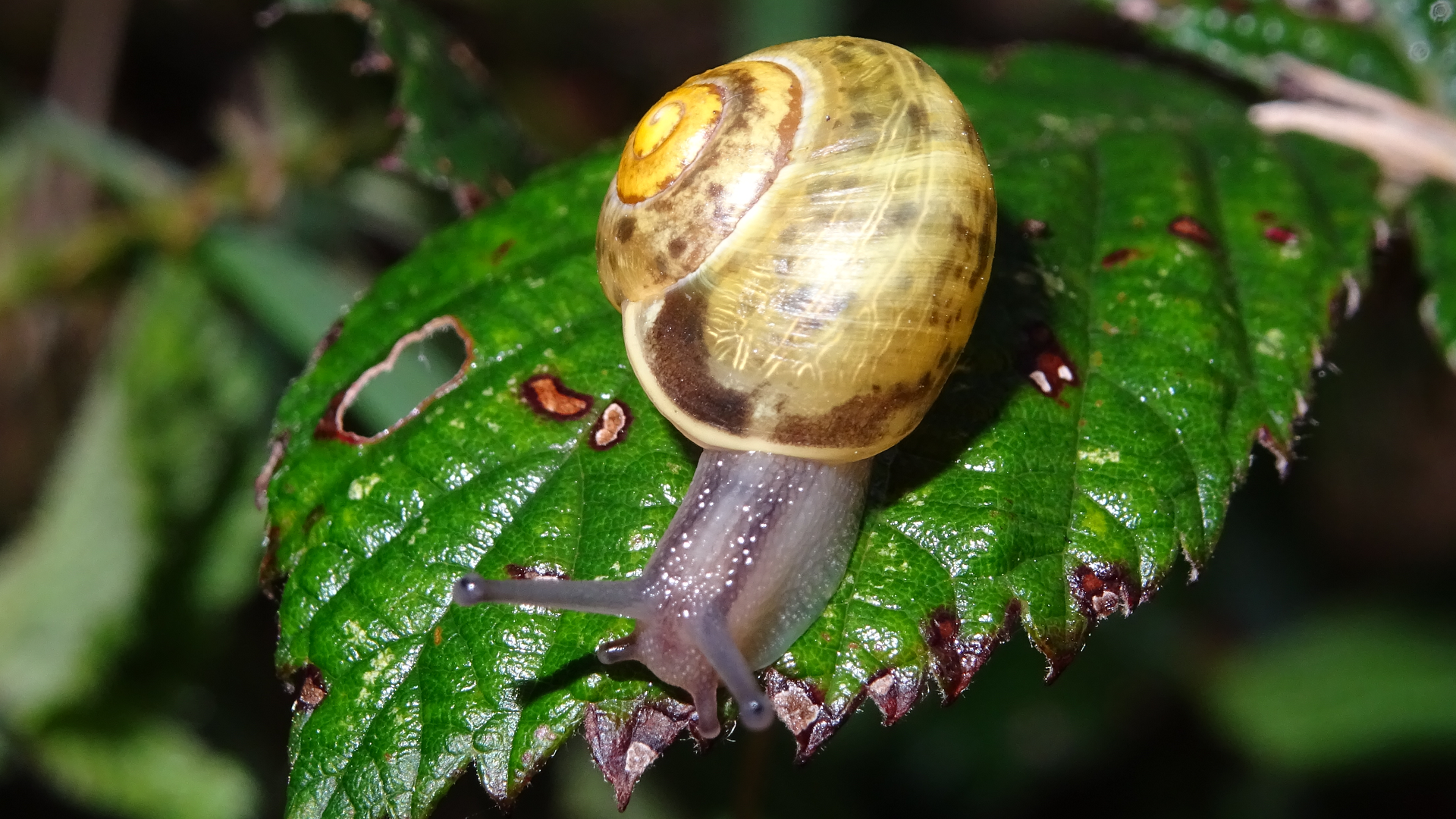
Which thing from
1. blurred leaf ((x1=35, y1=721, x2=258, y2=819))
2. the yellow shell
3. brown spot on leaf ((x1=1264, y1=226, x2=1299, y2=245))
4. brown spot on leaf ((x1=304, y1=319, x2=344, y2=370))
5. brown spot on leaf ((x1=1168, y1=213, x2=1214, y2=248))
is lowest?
blurred leaf ((x1=35, y1=721, x2=258, y2=819))

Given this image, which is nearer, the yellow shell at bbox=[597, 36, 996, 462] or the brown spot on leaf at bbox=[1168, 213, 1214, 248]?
the yellow shell at bbox=[597, 36, 996, 462]

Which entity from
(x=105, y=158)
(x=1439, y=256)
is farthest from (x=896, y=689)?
(x=105, y=158)

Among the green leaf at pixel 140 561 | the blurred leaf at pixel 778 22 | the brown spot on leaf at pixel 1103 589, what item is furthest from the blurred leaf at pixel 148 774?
the blurred leaf at pixel 778 22

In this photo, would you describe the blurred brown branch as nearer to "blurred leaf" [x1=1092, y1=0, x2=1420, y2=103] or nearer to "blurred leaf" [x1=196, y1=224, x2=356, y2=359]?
"blurred leaf" [x1=196, y1=224, x2=356, y2=359]

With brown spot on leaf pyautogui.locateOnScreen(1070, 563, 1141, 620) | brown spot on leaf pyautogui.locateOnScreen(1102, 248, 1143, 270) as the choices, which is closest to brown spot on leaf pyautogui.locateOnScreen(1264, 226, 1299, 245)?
brown spot on leaf pyautogui.locateOnScreen(1102, 248, 1143, 270)

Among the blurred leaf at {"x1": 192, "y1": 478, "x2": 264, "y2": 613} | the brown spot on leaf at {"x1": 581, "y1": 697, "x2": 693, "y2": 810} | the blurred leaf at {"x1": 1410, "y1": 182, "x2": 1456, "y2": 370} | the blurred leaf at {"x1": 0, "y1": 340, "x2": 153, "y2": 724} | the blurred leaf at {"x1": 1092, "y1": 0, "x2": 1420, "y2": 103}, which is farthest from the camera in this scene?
the blurred leaf at {"x1": 192, "y1": 478, "x2": 264, "y2": 613}

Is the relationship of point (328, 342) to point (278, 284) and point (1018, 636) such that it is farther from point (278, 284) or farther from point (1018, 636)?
point (1018, 636)

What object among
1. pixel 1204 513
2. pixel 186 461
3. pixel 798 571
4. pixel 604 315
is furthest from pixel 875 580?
pixel 186 461
